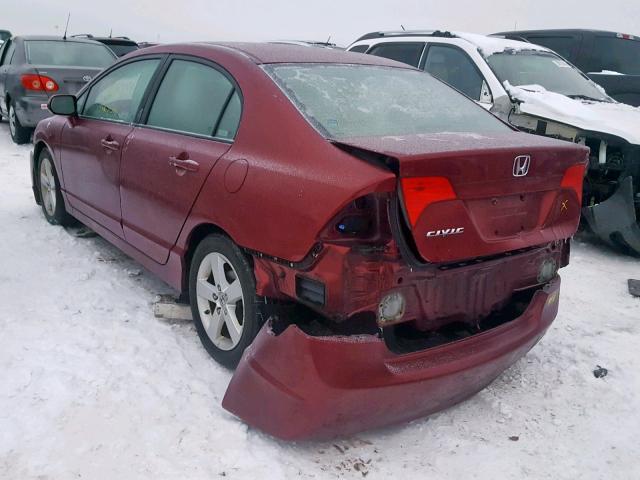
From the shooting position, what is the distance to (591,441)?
9.33 ft

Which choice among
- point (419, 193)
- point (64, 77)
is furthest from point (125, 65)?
point (64, 77)

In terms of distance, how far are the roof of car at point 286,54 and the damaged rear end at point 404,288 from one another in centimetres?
88

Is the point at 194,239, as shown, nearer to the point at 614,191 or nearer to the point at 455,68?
the point at 614,191

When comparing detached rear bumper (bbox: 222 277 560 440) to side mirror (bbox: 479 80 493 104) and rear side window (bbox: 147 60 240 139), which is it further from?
side mirror (bbox: 479 80 493 104)

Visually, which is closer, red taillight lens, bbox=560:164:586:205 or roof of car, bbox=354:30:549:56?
red taillight lens, bbox=560:164:586:205

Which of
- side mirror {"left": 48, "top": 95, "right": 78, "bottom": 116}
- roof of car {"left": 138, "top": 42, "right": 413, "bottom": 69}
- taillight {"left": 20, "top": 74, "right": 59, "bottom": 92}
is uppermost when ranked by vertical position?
roof of car {"left": 138, "top": 42, "right": 413, "bottom": 69}

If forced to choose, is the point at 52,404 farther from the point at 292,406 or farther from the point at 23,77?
the point at 23,77

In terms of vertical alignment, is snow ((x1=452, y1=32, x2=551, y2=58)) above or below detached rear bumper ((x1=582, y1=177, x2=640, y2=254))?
above

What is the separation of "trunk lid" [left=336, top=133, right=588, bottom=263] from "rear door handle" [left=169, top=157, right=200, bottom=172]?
0.90 meters

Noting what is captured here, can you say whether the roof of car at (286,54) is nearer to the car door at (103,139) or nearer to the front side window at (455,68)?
the car door at (103,139)

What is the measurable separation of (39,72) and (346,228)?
7778 millimetres

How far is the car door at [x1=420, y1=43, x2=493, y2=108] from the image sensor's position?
6363 mm

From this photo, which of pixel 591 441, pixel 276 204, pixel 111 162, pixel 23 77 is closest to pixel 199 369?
pixel 276 204

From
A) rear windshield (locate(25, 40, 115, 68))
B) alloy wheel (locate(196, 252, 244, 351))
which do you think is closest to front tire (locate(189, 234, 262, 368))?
alloy wheel (locate(196, 252, 244, 351))
